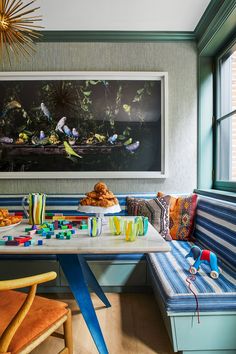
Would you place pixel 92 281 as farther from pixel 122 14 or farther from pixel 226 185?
pixel 122 14

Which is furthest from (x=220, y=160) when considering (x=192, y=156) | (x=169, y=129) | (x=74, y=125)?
(x=74, y=125)

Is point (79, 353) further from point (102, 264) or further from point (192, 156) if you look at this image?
point (192, 156)

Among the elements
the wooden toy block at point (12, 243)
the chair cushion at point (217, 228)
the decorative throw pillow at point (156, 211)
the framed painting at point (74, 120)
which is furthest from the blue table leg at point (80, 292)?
the framed painting at point (74, 120)

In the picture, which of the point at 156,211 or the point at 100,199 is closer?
the point at 100,199

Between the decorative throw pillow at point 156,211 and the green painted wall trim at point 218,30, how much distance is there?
155 cm

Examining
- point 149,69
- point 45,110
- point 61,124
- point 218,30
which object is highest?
point 218,30

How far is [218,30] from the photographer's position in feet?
8.04

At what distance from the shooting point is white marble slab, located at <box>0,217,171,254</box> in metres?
1.35

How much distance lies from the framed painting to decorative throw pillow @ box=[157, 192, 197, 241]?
39 cm

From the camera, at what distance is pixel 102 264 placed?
8.57ft

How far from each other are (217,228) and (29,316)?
149 centimetres

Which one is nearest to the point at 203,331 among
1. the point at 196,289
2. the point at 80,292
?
the point at 196,289

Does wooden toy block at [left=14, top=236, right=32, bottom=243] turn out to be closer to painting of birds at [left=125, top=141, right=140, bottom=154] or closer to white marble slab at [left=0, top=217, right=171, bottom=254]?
white marble slab at [left=0, top=217, right=171, bottom=254]

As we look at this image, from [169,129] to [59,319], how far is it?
86.3 inches
